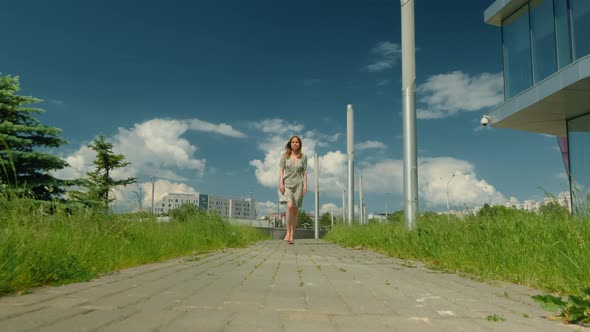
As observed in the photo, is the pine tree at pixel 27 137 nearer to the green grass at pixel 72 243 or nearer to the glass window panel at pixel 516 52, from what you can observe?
the green grass at pixel 72 243

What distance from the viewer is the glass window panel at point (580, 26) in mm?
15312

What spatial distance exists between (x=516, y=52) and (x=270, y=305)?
62.5ft

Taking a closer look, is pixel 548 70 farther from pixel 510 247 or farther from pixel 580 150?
pixel 510 247

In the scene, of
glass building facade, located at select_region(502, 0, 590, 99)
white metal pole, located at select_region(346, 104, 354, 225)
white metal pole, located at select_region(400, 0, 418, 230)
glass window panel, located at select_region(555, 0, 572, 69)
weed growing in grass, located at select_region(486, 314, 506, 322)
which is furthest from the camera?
white metal pole, located at select_region(346, 104, 354, 225)

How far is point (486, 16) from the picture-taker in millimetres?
20438

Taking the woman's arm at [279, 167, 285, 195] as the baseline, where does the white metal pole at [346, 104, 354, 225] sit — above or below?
above

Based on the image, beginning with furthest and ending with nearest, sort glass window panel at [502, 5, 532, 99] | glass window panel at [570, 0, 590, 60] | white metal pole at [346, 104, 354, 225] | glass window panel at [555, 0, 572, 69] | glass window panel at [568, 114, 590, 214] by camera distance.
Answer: white metal pole at [346, 104, 354, 225] → glass window panel at [502, 5, 532, 99] → glass window panel at [568, 114, 590, 214] → glass window panel at [555, 0, 572, 69] → glass window panel at [570, 0, 590, 60]

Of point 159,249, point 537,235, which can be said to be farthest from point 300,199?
point 537,235

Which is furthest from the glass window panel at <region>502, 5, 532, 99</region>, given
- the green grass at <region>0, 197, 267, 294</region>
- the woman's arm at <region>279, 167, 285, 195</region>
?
the green grass at <region>0, 197, 267, 294</region>

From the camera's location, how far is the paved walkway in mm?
2723

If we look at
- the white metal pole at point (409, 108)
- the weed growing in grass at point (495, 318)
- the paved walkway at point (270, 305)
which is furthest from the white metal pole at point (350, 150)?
the weed growing in grass at point (495, 318)

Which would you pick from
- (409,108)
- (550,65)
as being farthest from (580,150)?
(409,108)

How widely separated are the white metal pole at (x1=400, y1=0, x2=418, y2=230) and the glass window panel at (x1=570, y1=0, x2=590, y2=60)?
6.94 metres

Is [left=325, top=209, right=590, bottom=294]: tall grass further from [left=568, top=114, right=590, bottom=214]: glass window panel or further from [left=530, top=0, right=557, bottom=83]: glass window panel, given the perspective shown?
[left=530, top=0, right=557, bottom=83]: glass window panel
